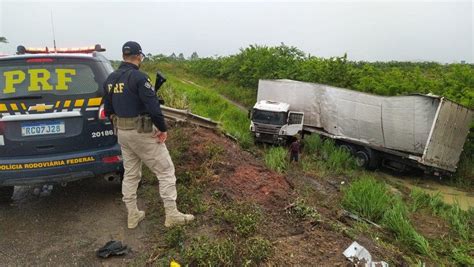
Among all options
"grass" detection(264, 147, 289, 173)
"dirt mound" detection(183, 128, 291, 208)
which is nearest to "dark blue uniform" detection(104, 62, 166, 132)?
"dirt mound" detection(183, 128, 291, 208)

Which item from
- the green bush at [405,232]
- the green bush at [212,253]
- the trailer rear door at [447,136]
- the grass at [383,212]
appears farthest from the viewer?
the trailer rear door at [447,136]

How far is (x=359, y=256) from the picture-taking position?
367 centimetres

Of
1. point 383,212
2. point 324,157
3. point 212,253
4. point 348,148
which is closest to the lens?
point 212,253

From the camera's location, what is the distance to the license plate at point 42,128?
438 cm

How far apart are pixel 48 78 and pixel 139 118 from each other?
55.8 inches

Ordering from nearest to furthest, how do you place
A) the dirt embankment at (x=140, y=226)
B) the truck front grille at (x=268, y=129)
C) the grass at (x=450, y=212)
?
the dirt embankment at (x=140, y=226) < the grass at (x=450, y=212) < the truck front grille at (x=268, y=129)

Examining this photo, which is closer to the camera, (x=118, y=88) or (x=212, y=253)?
(x=212, y=253)

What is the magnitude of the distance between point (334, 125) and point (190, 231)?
13383 millimetres

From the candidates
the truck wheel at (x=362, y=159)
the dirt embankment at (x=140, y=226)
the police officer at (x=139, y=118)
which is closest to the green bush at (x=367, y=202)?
the dirt embankment at (x=140, y=226)

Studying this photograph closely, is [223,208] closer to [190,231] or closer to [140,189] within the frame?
[190,231]

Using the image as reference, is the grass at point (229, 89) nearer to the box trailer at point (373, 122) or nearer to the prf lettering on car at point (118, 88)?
the box trailer at point (373, 122)

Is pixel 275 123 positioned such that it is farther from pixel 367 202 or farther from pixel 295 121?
pixel 367 202

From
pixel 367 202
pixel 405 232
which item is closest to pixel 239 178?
pixel 367 202

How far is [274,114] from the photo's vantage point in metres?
17.3
